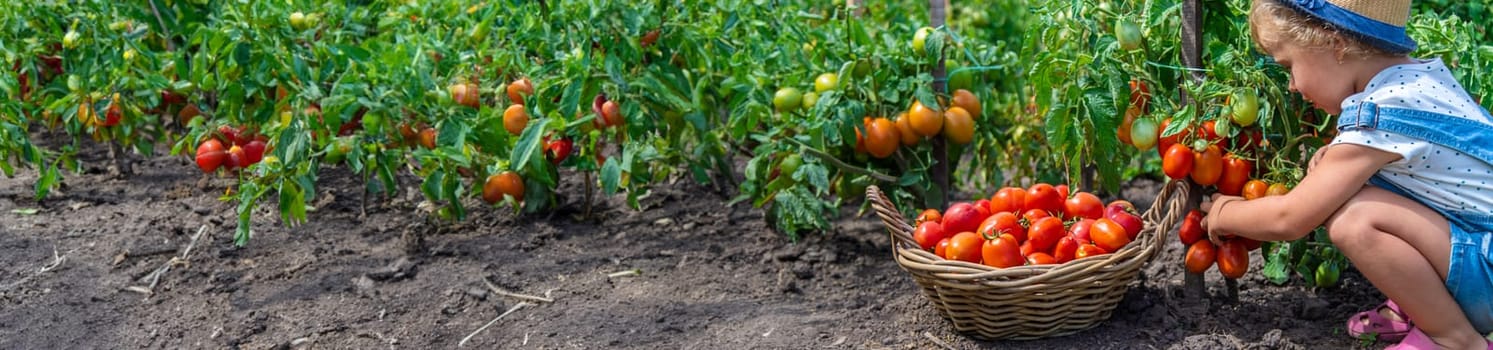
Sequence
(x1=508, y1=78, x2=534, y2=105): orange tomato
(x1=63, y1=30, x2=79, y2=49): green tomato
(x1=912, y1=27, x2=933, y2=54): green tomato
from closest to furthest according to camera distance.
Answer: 1. (x1=912, y1=27, x2=933, y2=54): green tomato
2. (x1=508, y1=78, x2=534, y2=105): orange tomato
3. (x1=63, y1=30, x2=79, y2=49): green tomato

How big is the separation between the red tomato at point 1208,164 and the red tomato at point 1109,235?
17 centimetres

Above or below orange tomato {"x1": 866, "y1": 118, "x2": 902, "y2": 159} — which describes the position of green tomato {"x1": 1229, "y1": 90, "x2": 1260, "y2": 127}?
above

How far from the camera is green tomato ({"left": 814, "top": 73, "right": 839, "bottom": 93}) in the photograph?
2.91 meters

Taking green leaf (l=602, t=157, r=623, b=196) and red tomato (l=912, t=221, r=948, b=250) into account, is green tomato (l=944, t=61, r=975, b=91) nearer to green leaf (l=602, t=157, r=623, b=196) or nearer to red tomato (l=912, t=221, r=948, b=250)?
red tomato (l=912, t=221, r=948, b=250)

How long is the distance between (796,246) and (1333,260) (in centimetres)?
125

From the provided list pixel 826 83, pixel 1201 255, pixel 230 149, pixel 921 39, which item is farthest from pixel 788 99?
pixel 230 149

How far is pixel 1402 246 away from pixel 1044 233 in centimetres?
60

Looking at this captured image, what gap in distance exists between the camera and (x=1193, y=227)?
2447 millimetres

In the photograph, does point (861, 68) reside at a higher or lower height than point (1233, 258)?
higher

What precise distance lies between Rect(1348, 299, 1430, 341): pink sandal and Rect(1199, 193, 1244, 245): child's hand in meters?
0.30

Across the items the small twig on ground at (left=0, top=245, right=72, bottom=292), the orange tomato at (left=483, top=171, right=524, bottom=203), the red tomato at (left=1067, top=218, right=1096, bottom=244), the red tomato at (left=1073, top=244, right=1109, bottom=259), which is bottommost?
the small twig on ground at (left=0, top=245, right=72, bottom=292)

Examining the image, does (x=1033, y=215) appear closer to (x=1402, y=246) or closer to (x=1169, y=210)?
(x=1169, y=210)

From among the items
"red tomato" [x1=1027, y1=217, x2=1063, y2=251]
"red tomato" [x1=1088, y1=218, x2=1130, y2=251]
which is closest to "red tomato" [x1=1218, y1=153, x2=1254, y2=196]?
"red tomato" [x1=1088, y1=218, x2=1130, y2=251]

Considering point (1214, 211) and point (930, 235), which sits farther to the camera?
point (930, 235)
